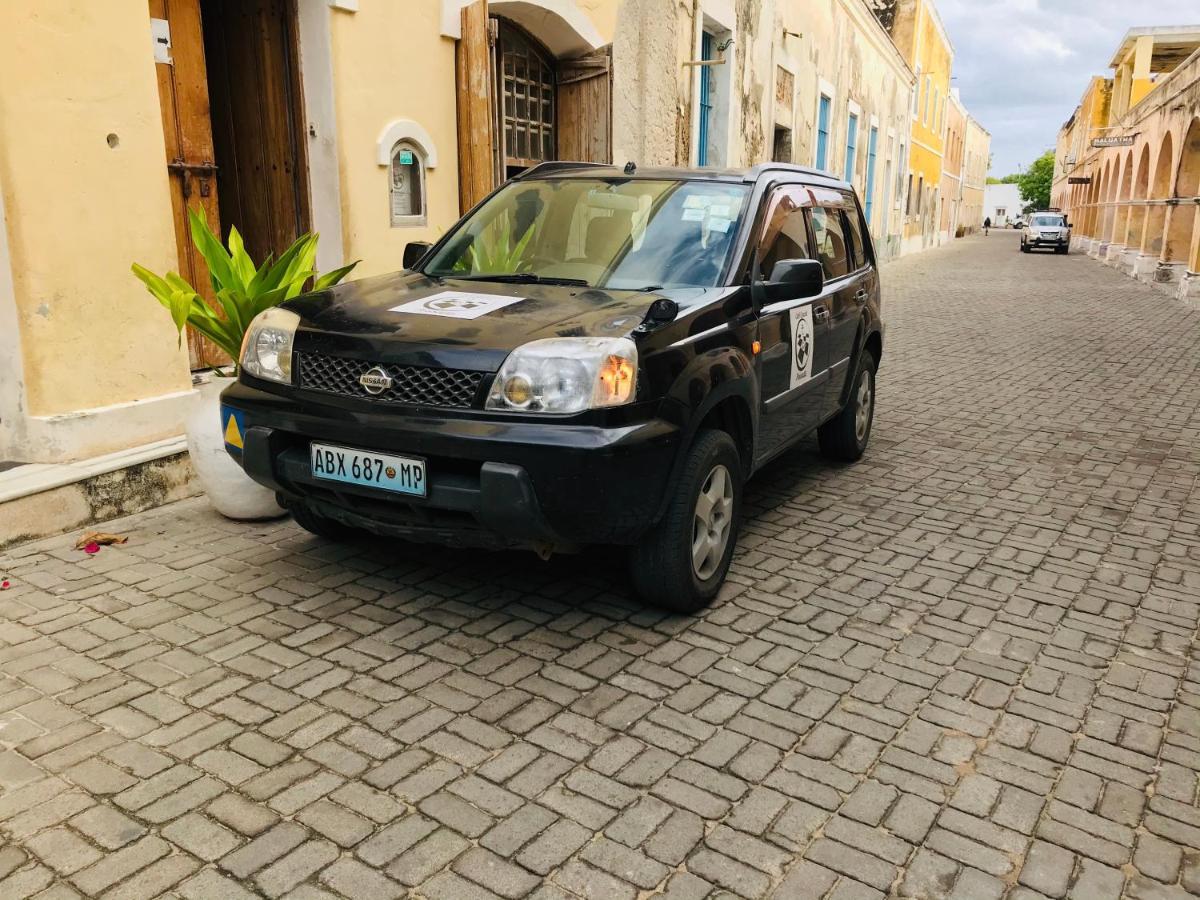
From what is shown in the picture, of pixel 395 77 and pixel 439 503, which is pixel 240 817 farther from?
pixel 395 77

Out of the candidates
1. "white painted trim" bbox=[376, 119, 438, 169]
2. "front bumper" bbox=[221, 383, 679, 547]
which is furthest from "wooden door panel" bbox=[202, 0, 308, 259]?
"front bumper" bbox=[221, 383, 679, 547]

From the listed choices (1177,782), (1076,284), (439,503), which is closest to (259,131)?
(439,503)

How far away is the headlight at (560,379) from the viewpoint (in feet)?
11.5

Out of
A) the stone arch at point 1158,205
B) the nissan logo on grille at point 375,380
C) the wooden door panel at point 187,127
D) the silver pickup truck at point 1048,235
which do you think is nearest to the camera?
the nissan logo on grille at point 375,380

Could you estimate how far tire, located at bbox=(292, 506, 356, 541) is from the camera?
4.62 m

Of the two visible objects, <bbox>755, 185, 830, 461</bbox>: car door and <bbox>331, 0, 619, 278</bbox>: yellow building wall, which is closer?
<bbox>755, 185, 830, 461</bbox>: car door

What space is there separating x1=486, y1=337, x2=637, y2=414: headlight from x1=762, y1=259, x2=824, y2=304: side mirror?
3.90ft

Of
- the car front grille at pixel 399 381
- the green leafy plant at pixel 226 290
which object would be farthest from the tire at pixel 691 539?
the green leafy plant at pixel 226 290

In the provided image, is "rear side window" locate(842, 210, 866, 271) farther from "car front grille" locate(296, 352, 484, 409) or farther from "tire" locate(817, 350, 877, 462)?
"car front grille" locate(296, 352, 484, 409)

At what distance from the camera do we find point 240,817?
2.74m

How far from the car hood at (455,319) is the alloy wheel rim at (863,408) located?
9.51 ft

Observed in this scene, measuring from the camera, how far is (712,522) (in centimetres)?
418

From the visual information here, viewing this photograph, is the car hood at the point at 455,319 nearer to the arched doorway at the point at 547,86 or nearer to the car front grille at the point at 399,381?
the car front grille at the point at 399,381

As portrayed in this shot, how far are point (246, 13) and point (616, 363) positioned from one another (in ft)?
17.7
